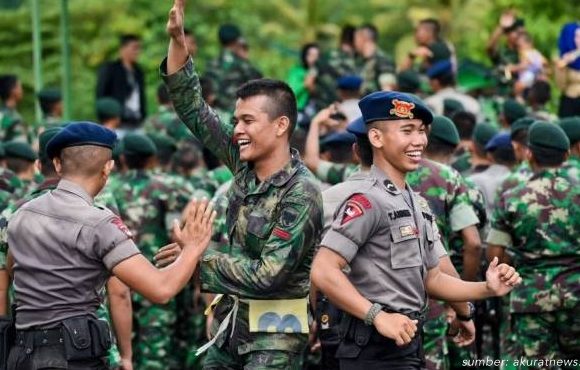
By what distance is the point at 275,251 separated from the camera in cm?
756

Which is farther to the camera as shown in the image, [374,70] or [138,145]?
[374,70]

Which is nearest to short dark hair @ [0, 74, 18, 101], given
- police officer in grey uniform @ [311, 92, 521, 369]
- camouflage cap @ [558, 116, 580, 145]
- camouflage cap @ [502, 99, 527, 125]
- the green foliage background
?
camouflage cap @ [502, 99, 527, 125]

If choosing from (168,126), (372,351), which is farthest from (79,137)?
(168,126)

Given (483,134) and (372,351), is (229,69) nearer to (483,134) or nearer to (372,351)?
(483,134)

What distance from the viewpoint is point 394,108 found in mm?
7629

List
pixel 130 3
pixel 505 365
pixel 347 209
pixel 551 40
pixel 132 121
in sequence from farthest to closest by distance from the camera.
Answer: pixel 130 3 < pixel 551 40 < pixel 132 121 < pixel 505 365 < pixel 347 209

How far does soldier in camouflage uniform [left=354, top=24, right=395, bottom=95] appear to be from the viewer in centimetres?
1842

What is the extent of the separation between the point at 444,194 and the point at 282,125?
2.39m

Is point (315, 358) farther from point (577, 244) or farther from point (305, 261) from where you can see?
point (305, 261)

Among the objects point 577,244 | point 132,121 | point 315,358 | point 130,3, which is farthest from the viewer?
point 130,3

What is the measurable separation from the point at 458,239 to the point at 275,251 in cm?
320

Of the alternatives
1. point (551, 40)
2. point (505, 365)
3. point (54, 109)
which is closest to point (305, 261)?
point (505, 365)

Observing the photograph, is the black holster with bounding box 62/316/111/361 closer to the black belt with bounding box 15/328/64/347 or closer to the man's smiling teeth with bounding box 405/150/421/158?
the black belt with bounding box 15/328/64/347

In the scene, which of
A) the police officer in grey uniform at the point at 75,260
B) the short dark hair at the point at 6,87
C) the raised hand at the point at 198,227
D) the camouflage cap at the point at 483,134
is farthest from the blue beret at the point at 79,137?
the short dark hair at the point at 6,87
